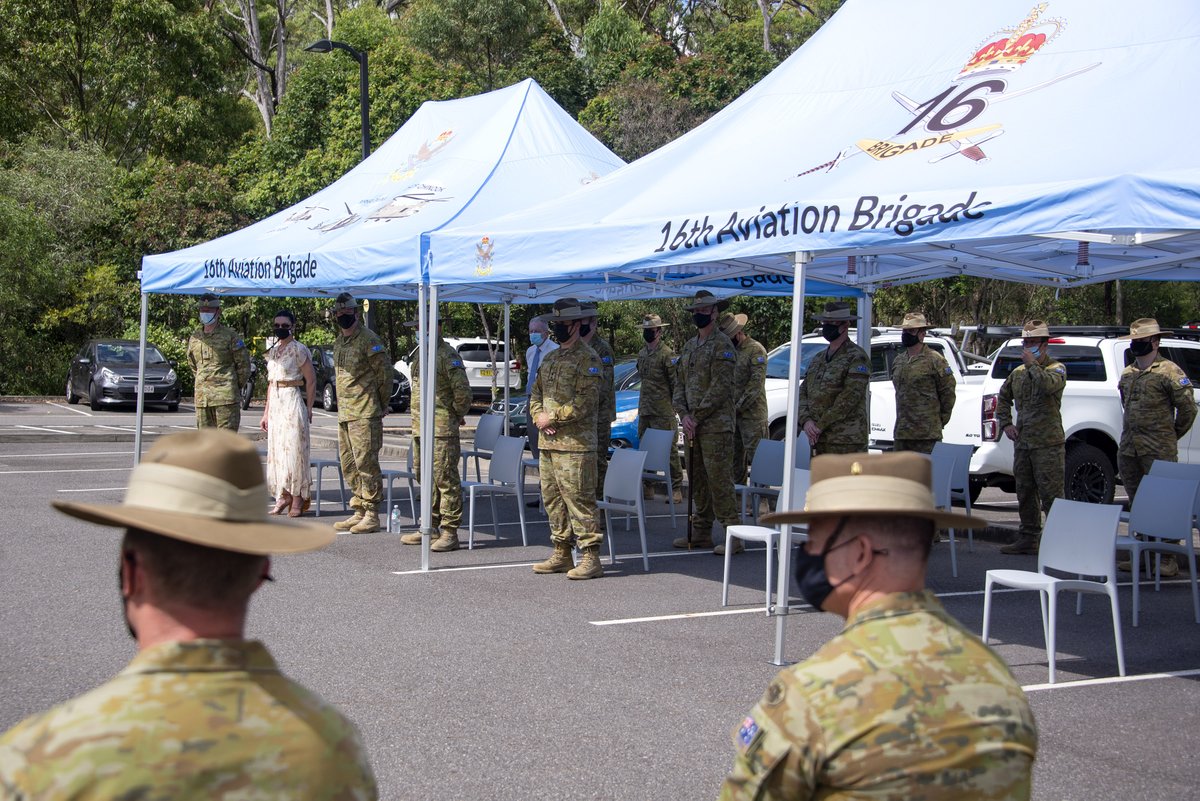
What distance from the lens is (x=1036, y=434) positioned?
10414 millimetres

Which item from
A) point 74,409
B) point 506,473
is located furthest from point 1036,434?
point 74,409

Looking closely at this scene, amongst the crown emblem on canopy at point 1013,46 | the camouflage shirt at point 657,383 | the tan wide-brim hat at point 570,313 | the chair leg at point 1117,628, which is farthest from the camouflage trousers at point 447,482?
the chair leg at point 1117,628

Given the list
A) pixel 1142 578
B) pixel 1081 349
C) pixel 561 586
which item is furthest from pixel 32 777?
pixel 1081 349

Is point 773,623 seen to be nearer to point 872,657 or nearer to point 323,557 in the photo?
point 323,557

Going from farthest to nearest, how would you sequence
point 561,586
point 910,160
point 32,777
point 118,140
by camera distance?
point 118,140 < point 561,586 < point 910,160 < point 32,777

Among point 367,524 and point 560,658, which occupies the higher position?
point 367,524

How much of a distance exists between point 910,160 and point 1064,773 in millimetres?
3439

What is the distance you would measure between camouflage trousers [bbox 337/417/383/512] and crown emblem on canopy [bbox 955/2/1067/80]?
19.8 feet

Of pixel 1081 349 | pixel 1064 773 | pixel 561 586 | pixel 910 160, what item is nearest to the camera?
pixel 1064 773

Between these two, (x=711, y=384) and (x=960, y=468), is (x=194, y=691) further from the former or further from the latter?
(x=960, y=468)

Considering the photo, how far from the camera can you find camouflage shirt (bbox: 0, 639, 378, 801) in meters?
1.73

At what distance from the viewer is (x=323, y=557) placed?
9766mm

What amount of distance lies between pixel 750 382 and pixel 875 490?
386 inches

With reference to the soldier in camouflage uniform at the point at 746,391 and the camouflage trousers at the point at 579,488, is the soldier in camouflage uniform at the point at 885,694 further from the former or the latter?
the soldier in camouflage uniform at the point at 746,391
